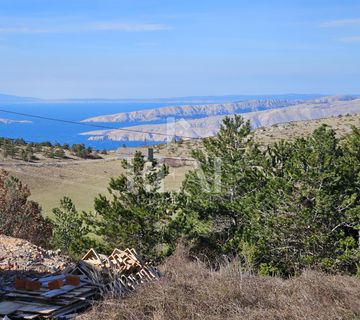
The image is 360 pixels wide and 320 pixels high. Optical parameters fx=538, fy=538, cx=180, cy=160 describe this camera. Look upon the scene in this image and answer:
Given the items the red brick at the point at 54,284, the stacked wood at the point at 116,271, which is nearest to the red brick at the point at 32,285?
the red brick at the point at 54,284

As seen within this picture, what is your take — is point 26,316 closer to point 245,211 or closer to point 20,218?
point 245,211

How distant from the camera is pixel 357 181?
23406 millimetres

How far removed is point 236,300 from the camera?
35.2 feet

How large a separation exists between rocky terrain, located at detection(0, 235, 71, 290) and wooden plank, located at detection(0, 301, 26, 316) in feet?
5.20

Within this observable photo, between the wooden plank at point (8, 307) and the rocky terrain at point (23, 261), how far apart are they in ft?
5.20

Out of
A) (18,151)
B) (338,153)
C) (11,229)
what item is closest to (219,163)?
(338,153)

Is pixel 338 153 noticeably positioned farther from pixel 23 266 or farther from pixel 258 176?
pixel 23 266

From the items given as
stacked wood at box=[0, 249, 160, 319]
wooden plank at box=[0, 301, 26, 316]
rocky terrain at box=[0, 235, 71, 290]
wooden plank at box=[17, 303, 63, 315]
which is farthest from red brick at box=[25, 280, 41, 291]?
rocky terrain at box=[0, 235, 71, 290]

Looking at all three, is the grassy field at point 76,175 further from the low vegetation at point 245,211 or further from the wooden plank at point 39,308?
the wooden plank at point 39,308

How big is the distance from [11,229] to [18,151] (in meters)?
33.2

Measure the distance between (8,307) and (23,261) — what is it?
4656mm

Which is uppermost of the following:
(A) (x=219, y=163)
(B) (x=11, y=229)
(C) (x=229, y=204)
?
(A) (x=219, y=163)

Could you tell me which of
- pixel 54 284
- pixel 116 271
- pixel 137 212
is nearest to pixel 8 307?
pixel 54 284

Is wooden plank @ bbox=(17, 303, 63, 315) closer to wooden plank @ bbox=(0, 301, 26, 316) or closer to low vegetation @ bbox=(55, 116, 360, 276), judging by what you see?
wooden plank @ bbox=(0, 301, 26, 316)
